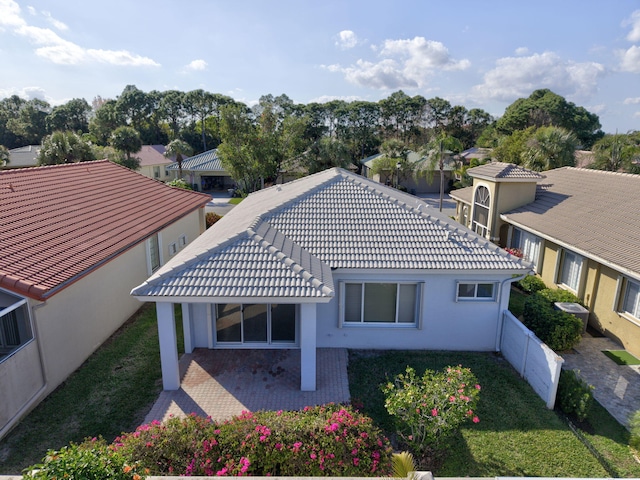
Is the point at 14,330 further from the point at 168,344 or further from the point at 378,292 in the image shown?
the point at 378,292

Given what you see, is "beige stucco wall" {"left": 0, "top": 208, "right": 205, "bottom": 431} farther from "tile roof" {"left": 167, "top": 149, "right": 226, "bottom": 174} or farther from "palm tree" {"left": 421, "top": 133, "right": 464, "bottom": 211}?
"tile roof" {"left": 167, "top": 149, "right": 226, "bottom": 174}

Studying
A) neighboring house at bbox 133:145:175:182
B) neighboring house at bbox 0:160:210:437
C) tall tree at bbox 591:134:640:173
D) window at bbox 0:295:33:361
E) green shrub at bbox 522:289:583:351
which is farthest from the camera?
neighboring house at bbox 133:145:175:182

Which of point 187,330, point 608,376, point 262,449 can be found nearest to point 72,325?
point 187,330

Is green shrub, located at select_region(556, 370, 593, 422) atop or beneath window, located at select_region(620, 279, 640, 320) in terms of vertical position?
beneath

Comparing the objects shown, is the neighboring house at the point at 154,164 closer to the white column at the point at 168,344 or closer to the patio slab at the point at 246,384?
the patio slab at the point at 246,384

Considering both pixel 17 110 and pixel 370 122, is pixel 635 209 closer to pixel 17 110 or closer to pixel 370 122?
pixel 370 122

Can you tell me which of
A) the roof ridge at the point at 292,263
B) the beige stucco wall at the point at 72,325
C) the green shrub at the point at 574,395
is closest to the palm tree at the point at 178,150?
the beige stucco wall at the point at 72,325

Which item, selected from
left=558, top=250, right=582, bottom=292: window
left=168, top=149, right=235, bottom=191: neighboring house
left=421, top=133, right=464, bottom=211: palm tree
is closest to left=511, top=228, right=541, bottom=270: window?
left=558, top=250, right=582, bottom=292: window
